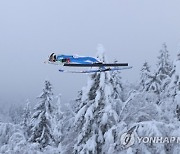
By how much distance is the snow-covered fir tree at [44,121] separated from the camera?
3045 centimetres

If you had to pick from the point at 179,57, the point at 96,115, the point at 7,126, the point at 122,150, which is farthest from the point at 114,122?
the point at 7,126

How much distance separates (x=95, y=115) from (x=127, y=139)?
3.55 metres

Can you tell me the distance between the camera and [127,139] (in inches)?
549

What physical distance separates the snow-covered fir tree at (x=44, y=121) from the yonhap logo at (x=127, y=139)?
1673 centimetres

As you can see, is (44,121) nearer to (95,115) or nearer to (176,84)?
(95,115)

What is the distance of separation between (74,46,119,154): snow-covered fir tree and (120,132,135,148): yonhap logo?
2235 millimetres

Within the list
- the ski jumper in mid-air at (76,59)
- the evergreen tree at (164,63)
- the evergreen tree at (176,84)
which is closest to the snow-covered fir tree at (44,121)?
the evergreen tree at (164,63)

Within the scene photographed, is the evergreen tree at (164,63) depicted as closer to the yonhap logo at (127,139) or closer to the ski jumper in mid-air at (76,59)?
the yonhap logo at (127,139)

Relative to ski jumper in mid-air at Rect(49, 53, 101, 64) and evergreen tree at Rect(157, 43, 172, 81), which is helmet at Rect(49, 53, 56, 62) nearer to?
ski jumper in mid-air at Rect(49, 53, 101, 64)

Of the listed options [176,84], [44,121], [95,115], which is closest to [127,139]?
[95,115]

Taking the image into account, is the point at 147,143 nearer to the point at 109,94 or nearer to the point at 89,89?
the point at 109,94

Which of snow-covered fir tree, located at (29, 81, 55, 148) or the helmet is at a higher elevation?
the helmet

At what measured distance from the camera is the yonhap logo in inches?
541

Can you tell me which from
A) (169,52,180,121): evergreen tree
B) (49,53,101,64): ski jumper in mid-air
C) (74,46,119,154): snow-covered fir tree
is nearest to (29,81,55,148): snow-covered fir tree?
(74,46,119,154): snow-covered fir tree
